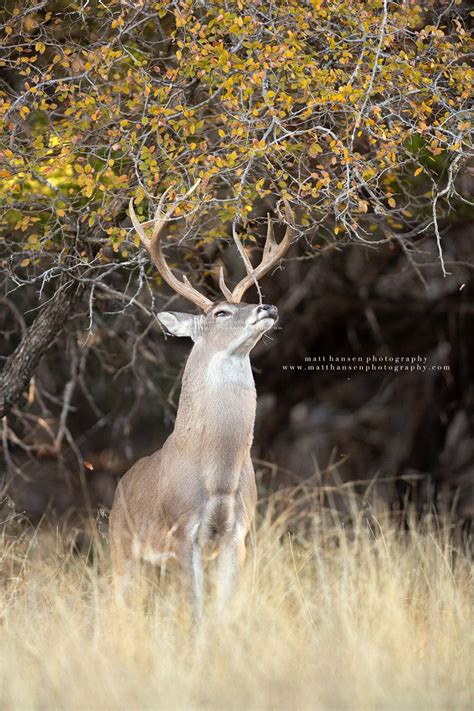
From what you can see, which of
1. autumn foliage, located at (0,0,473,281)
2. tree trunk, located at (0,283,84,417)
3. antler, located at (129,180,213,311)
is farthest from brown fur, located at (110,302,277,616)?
tree trunk, located at (0,283,84,417)

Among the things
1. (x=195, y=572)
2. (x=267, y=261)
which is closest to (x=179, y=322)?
(x=267, y=261)

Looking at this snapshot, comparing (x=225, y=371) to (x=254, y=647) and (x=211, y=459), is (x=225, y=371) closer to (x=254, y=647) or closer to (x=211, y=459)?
(x=211, y=459)

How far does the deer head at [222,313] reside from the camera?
638 centimetres

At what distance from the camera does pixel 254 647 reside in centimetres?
519

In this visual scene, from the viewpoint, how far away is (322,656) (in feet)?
16.8

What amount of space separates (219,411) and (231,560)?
0.79 metres

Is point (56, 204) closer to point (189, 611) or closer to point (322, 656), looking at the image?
point (189, 611)

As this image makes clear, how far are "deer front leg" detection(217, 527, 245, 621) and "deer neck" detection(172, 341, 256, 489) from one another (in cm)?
33

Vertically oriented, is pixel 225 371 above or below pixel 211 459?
above

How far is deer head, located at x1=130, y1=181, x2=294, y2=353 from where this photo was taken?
6.38 meters

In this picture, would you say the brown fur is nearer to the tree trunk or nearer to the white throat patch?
the white throat patch

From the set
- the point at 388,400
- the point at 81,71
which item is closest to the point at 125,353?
the point at 388,400

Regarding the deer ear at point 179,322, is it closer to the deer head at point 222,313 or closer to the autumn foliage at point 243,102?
the deer head at point 222,313

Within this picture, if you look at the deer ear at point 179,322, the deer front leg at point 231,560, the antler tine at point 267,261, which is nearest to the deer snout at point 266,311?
the antler tine at point 267,261
